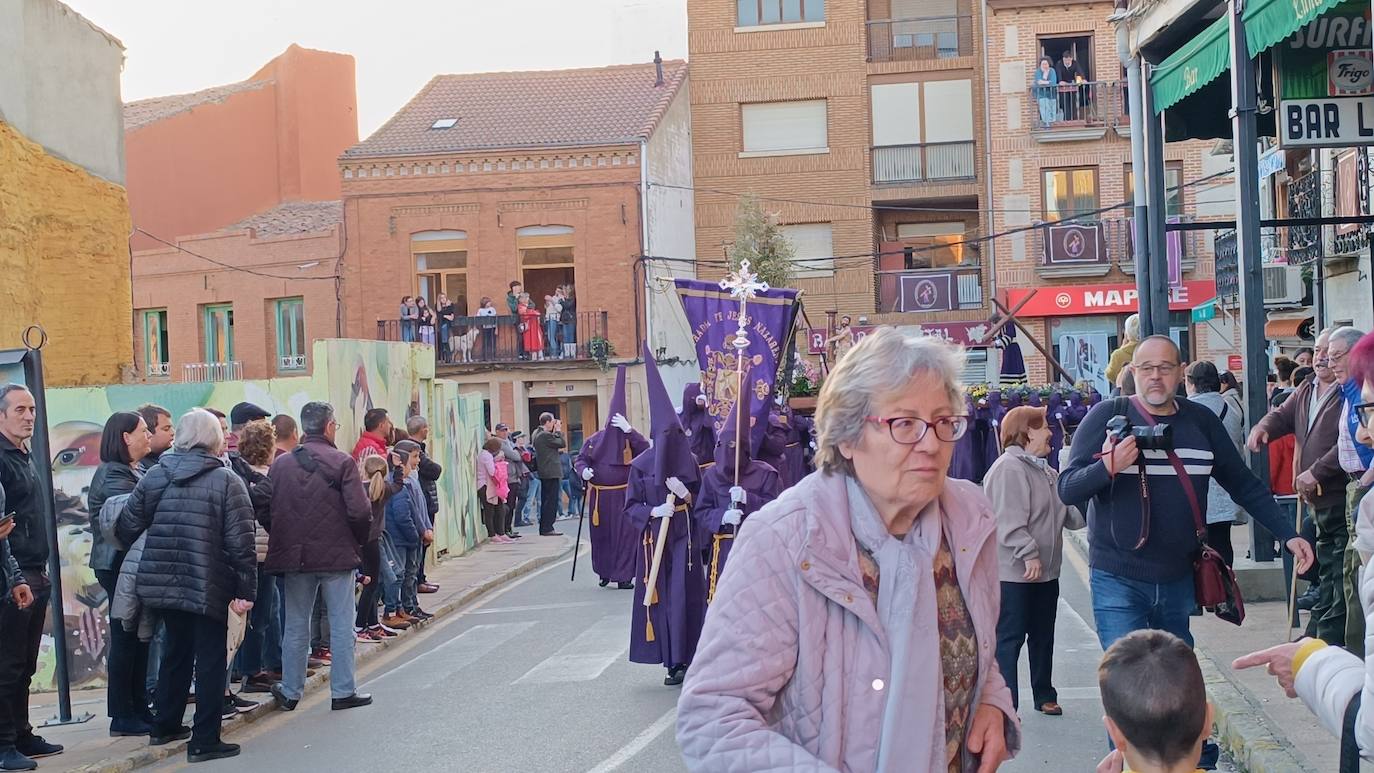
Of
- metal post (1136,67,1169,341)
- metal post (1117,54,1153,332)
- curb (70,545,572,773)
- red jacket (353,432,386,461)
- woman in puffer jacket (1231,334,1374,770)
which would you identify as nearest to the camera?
woman in puffer jacket (1231,334,1374,770)

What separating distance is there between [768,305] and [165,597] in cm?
535

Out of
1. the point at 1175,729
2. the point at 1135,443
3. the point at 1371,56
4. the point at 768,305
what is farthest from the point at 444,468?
the point at 1175,729

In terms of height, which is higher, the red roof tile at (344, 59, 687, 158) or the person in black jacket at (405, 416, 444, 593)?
the red roof tile at (344, 59, 687, 158)

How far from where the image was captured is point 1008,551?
8.23 m

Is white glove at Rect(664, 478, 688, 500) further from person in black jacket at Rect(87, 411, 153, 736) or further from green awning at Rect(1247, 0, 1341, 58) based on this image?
green awning at Rect(1247, 0, 1341, 58)

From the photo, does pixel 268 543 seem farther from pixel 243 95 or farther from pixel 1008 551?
pixel 243 95

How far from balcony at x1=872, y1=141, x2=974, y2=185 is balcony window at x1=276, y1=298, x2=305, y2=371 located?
52.0ft

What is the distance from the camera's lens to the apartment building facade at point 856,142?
40.0 m

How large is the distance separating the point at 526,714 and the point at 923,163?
107 feet

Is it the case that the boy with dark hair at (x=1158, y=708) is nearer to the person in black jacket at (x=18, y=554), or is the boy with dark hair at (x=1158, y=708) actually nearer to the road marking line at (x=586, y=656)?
the person in black jacket at (x=18, y=554)

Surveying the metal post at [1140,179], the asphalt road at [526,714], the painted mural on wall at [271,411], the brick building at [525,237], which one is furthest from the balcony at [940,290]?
the asphalt road at [526,714]

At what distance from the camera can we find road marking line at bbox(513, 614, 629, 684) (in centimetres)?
1102

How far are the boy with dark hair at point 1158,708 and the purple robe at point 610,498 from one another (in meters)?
11.4

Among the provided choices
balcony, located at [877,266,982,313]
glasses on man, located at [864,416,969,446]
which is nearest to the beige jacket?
glasses on man, located at [864,416,969,446]
